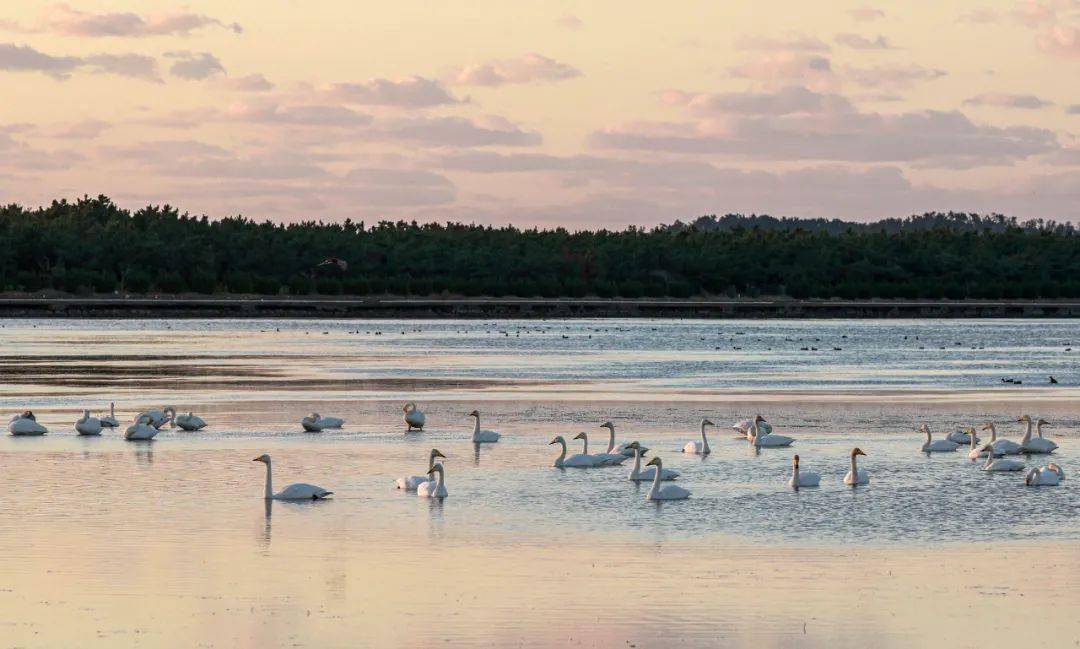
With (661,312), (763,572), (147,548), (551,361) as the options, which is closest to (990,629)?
(763,572)

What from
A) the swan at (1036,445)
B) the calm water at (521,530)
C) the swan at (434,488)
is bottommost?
the calm water at (521,530)

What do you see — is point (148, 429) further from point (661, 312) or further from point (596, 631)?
point (661, 312)

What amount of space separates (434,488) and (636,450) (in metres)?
Result: 4.05

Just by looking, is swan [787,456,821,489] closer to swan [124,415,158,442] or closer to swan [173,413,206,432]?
swan [124,415,158,442]

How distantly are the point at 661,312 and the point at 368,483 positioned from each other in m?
125

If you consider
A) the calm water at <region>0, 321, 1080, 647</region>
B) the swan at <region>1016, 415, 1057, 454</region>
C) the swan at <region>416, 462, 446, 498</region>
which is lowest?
the calm water at <region>0, 321, 1080, 647</region>

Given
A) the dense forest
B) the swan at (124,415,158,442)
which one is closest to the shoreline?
the dense forest

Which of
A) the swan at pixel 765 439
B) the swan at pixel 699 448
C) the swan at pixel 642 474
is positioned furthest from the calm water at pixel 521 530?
the swan at pixel 699 448

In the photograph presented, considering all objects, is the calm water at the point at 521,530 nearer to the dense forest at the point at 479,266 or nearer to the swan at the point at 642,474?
the swan at the point at 642,474

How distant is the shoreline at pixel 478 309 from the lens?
132250 millimetres

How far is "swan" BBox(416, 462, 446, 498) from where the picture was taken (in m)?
25.9

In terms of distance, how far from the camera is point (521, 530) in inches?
899

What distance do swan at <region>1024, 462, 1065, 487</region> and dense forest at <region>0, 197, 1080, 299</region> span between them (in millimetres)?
140342

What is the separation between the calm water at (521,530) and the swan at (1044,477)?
51cm
